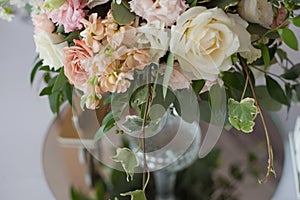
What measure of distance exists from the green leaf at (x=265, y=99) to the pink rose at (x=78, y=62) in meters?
0.36

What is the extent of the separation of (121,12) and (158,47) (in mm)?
66

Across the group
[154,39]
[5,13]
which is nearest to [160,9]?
[154,39]

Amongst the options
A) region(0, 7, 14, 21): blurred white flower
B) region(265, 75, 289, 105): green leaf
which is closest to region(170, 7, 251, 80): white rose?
region(265, 75, 289, 105): green leaf

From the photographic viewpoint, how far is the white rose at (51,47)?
0.77m

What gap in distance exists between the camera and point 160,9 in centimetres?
65

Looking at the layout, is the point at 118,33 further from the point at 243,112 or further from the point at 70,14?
the point at 243,112

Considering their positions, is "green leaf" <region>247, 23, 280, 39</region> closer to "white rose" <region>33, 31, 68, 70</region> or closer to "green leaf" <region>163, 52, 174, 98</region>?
"green leaf" <region>163, 52, 174, 98</region>

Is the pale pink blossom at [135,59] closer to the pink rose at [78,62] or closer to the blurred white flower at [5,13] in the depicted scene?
the pink rose at [78,62]

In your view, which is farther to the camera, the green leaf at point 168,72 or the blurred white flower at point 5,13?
the blurred white flower at point 5,13

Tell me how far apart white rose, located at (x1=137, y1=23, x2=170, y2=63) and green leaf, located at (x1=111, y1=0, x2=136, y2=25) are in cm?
2

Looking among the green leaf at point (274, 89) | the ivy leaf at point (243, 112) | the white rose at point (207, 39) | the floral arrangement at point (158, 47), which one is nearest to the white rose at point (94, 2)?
the floral arrangement at point (158, 47)

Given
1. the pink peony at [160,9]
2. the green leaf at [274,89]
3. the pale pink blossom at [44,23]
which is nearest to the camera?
the pink peony at [160,9]

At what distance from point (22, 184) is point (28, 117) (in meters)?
0.19

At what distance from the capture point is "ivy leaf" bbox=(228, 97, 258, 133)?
0.69 m
